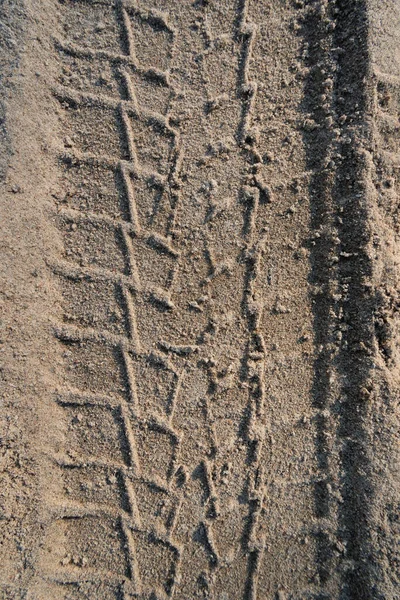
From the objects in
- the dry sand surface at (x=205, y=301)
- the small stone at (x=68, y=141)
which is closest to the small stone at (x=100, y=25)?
Result: the dry sand surface at (x=205, y=301)

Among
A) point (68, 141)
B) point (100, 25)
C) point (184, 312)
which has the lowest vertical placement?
point (184, 312)

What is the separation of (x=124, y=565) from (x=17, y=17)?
1441 mm

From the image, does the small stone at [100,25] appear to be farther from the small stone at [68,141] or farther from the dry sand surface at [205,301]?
the small stone at [68,141]

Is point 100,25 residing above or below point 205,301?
above

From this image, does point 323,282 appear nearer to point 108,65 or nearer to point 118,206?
point 118,206

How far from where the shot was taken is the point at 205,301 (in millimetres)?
1071

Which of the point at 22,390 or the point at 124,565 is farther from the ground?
the point at 22,390

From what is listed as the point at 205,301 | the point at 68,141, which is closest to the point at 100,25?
the point at 68,141

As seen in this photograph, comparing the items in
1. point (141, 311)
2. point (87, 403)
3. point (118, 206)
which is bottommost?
point (87, 403)

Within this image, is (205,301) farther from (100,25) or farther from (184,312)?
(100,25)

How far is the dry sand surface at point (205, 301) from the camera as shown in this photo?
1.02 m

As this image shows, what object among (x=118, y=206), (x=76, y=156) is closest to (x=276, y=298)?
(x=118, y=206)

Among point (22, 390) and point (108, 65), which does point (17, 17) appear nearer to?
point (108, 65)

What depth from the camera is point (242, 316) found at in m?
1.07
